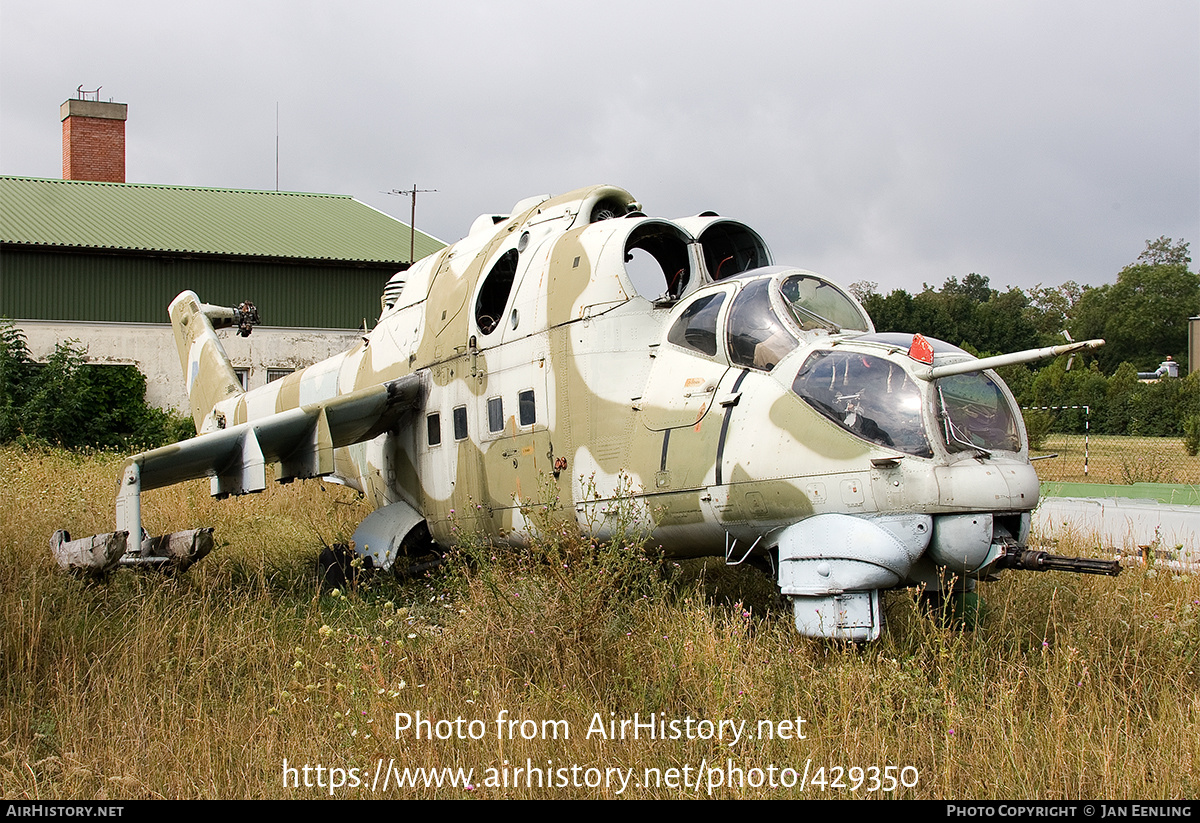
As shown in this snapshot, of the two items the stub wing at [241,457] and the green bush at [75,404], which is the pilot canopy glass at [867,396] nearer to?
the stub wing at [241,457]

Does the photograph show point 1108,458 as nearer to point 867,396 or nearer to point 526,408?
point 526,408

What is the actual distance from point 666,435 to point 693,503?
52cm

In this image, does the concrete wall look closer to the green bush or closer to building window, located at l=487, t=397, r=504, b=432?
the green bush

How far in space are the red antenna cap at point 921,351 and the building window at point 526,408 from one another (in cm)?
309

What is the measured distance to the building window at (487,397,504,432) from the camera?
8234 mm

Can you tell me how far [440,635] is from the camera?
687cm

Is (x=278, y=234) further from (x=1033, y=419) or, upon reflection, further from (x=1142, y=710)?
(x=1142, y=710)

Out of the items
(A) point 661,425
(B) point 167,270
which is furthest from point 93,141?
(A) point 661,425

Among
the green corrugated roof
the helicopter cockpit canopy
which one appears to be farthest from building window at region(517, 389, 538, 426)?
the green corrugated roof

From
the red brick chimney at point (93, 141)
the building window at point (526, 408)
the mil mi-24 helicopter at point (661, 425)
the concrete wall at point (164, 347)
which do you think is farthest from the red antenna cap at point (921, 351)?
the red brick chimney at point (93, 141)

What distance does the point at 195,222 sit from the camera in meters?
30.2

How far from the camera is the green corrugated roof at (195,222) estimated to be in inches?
1099
